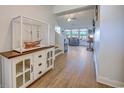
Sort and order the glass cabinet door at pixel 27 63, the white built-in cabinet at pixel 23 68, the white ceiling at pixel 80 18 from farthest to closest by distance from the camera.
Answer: the white ceiling at pixel 80 18, the glass cabinet door at pixel 27 63, the white built-in cabinet at pixel 23 68

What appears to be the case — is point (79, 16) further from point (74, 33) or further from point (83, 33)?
point (74, 33)

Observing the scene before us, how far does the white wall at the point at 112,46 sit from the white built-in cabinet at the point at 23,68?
54.6 inches

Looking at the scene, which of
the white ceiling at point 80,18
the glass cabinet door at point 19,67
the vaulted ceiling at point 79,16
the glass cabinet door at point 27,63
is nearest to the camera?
the glass cabinet door at point 19,67

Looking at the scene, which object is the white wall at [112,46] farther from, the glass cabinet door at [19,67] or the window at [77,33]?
the window at [77,33]

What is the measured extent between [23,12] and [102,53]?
2.21 meters

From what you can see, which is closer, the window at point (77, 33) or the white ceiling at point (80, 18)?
→ the white ceiling at point (80, 18)

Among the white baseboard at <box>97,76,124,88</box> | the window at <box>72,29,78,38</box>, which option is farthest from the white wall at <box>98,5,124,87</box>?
the window at <box>72,29,78,38</box>

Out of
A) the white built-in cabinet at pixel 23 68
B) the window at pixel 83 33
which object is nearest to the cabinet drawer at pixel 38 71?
the white built-in cabinet at pixel 23 68

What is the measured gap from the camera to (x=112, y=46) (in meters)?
2.26

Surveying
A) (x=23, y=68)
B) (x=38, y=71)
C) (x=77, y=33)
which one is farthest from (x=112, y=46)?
(x=77, y=33)

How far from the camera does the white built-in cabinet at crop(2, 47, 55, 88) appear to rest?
1819 mm

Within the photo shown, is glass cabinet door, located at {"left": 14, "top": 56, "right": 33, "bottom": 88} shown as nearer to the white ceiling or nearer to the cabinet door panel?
the cabinet door panel

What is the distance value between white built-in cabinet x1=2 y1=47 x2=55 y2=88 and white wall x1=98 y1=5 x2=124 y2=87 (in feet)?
4.55

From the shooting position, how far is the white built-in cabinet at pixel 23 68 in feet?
5.97
